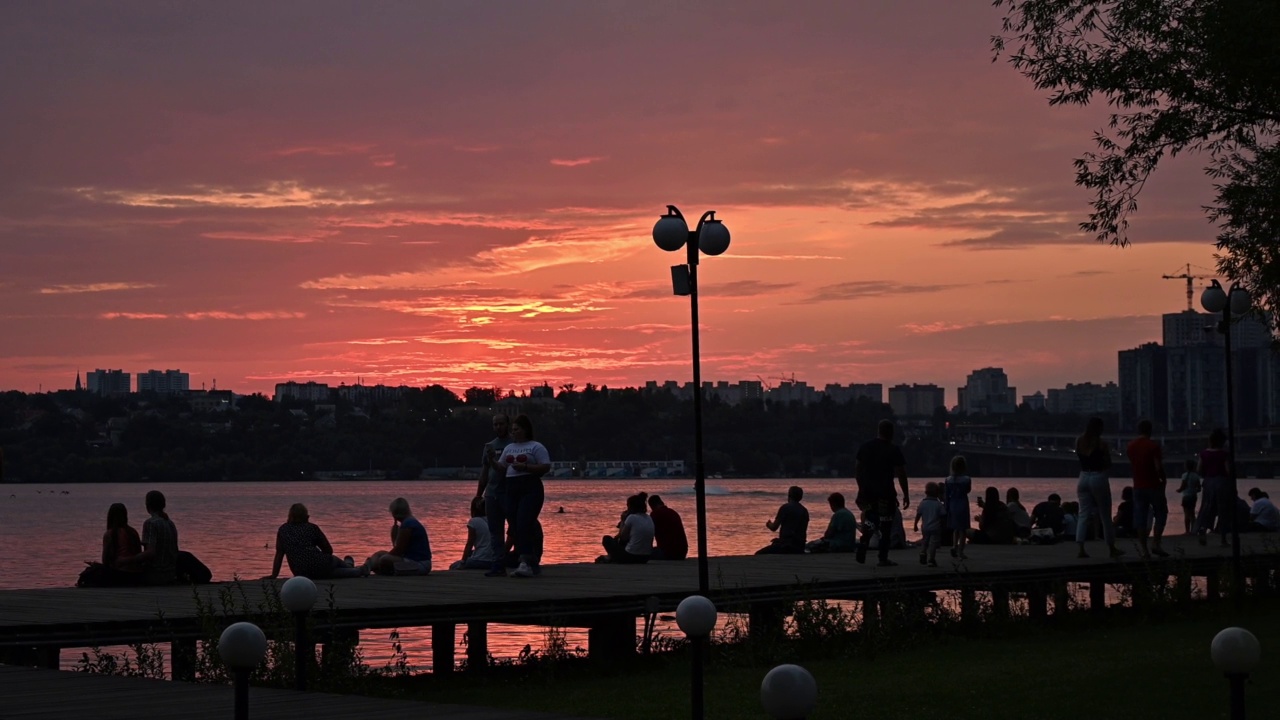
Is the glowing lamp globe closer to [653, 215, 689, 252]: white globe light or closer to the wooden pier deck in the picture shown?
[653, 215, 689, 252]: white globe light

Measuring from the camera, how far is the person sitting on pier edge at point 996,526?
2742 cm

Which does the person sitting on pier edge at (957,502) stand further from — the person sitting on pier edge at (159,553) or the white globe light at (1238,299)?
the person sitting on pier edge at (159,553)

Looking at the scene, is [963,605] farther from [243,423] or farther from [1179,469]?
[243,423]

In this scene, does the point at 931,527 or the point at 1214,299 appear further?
the point at 1214,299

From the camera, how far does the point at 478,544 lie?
73.2ft

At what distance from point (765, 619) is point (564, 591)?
237cm

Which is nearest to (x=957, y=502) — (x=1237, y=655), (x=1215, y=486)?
(x=1215, y=486)

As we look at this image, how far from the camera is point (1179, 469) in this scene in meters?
182

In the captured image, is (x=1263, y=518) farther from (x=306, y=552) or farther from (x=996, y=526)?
(x=306, y=552)

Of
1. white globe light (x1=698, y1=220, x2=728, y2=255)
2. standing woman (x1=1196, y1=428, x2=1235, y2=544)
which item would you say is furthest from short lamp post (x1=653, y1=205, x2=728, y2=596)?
standing woman (x1=1196, y1=428, x2=1235, y2=544)

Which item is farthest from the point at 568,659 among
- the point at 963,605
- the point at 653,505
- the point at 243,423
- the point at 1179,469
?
the point at 243,423

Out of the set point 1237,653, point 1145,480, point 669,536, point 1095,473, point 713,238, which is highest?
point 713,238

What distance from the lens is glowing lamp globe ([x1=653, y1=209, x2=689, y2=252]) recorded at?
1658cm

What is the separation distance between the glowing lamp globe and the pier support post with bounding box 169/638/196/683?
19.8ft
